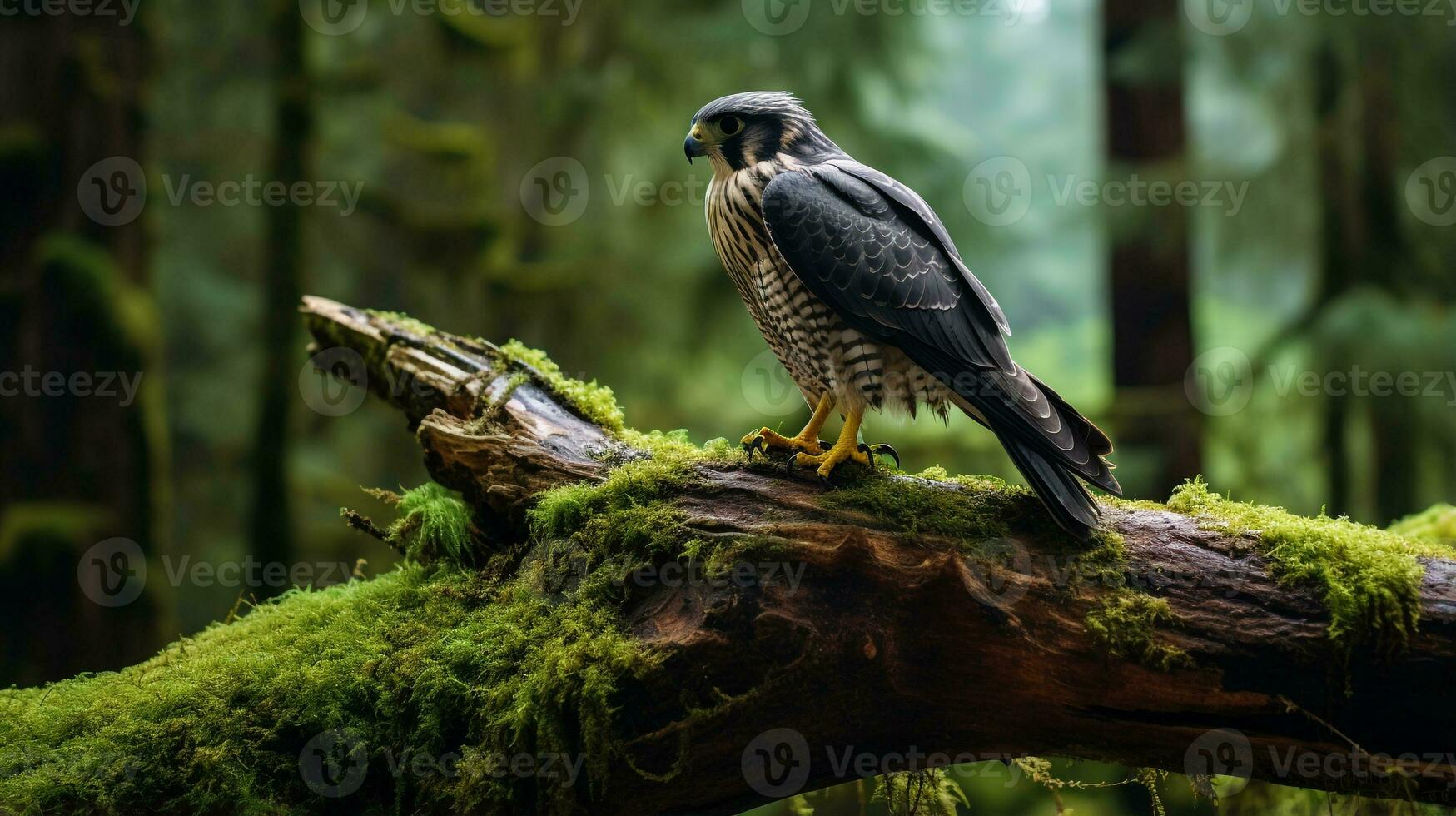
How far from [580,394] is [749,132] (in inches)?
49.1

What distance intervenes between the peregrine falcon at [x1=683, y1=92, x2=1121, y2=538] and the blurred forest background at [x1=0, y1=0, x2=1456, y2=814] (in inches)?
136

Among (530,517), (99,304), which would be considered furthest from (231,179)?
(530,517)

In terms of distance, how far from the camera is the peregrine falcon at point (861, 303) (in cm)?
291

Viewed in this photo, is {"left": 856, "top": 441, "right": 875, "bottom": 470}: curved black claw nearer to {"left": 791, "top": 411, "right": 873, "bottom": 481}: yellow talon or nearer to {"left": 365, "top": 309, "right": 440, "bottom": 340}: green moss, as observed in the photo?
{"left": 791, "top": 411, "right": 873, "bottom": 481}: yellow talon

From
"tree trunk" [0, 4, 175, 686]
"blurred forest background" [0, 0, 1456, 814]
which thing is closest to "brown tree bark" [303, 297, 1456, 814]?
"blurred forest background" [0, 0, 1456, 814]

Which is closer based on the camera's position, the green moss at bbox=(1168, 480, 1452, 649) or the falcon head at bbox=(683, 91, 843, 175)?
the green moss at bbox=(1168, 480, 1452, 649)

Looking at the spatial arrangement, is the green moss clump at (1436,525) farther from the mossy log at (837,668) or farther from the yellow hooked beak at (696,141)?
the yellow hooked beak at (696,141)

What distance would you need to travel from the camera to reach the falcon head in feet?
11.1

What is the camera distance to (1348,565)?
2586 mm

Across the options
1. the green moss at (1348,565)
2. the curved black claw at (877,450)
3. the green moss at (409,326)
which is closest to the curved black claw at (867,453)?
the curved black claw at (877,450)

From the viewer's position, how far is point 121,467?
517 centimetres

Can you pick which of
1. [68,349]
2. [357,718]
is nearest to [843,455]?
[357,718]

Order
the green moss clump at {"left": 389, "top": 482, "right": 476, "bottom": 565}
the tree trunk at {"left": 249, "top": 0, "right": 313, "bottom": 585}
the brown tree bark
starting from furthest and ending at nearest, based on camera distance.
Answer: the tree trunk at {"left": 249, "top": 0, "right": 313, "bottom": 585}
the green moss clump at {"left": 389, "top": 482, "right": 476, "bottom": 565}
the brown tree bark

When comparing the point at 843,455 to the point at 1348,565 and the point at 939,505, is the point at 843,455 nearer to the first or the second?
the point at 939,505
